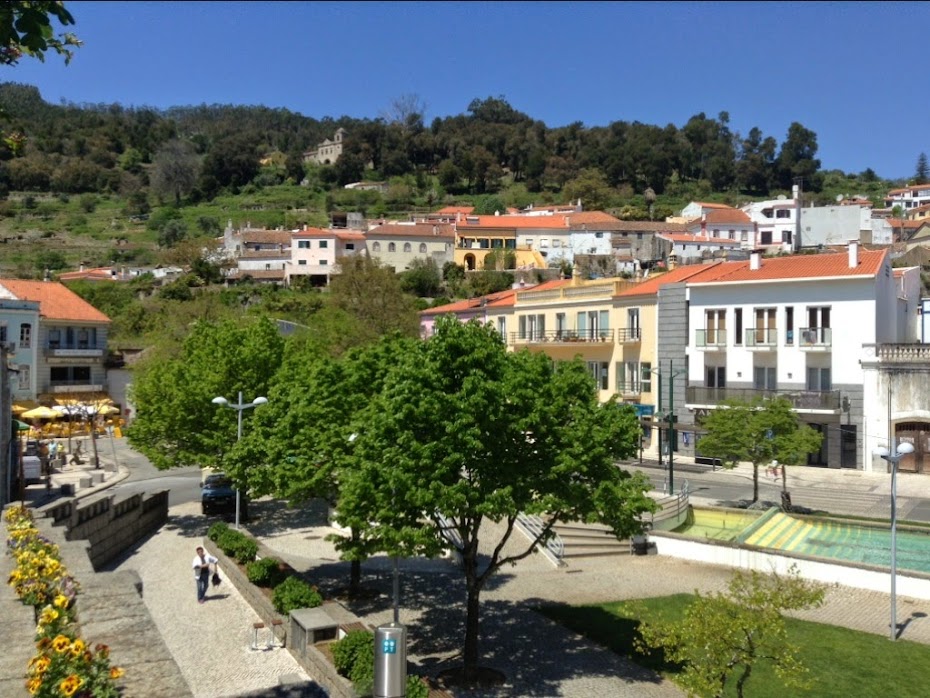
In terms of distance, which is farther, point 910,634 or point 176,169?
point 176,169

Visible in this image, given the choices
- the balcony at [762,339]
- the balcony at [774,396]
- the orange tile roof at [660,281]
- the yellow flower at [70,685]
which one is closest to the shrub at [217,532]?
the yellow flower at [70,685]

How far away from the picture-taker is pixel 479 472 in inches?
580

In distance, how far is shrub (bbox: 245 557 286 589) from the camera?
19.9 metres

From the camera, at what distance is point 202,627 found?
1828 centimetres

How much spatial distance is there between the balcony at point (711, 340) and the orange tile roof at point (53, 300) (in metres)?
41.7

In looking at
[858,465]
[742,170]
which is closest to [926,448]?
[858,465]

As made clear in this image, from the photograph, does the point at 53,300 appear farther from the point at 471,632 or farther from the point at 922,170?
the point at 922,170

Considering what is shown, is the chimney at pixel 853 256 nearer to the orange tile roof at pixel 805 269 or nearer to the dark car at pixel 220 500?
the orange tile roof at pixel 805 269

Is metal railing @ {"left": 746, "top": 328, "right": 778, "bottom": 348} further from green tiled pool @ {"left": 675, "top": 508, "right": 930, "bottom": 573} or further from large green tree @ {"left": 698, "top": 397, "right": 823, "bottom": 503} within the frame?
green tiled pool @ {"left": 675, "top": 508, "right": 930, "bottom": 573}

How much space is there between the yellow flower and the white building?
36257mm

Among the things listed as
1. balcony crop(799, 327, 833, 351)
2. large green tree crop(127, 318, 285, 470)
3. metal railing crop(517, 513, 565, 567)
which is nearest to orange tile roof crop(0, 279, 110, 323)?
large green tree crop(127, 318, 285, 470)

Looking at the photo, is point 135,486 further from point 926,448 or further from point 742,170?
point 742,170

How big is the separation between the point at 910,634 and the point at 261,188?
15423cm

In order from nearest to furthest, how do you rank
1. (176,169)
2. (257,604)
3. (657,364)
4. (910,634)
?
A: (910,634), (257,604), (657,364), (176,169)
